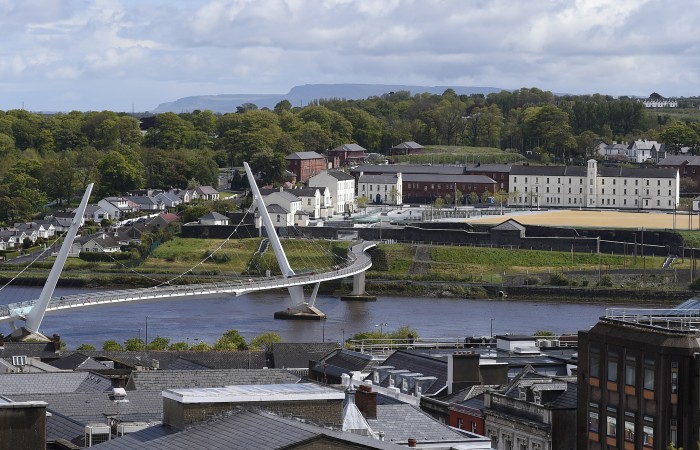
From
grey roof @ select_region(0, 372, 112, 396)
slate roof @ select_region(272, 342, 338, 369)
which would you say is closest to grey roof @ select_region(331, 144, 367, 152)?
slate roof @ select_region(272, 342, 338, 369)

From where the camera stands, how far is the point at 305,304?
4575 cm

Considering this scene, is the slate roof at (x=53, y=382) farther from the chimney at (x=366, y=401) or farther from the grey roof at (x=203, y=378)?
the chimney at (x=366, y=401)

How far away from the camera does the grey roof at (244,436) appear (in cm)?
956

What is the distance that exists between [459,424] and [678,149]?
68.4m

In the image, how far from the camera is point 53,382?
63.6 feet

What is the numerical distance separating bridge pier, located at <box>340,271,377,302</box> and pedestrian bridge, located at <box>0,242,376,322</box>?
0.28m

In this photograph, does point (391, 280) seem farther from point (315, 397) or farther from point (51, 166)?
point (315, 397)

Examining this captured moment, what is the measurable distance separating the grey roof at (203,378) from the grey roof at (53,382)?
0.34 metres

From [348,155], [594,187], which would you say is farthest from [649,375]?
[348,155]

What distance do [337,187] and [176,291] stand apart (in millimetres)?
28368

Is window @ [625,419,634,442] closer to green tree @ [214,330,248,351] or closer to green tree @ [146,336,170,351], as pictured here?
green tree @ [214,330,248,351]

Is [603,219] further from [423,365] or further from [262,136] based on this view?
[423,365]

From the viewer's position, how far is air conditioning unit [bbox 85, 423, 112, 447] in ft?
44.8

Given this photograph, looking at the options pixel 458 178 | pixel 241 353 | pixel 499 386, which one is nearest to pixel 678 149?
pixel 458 178
